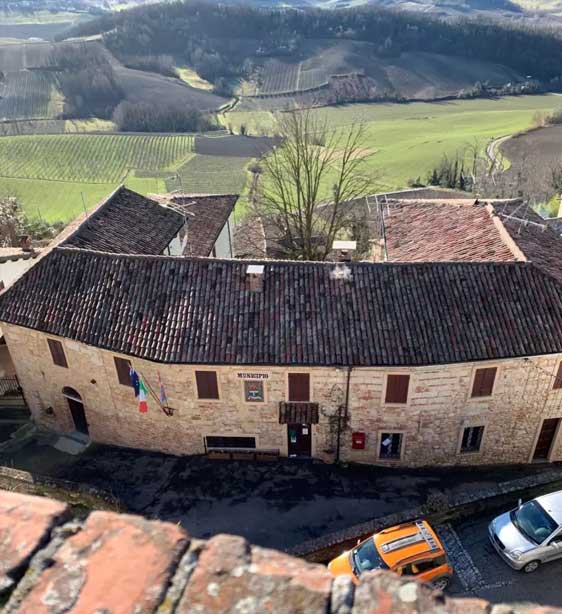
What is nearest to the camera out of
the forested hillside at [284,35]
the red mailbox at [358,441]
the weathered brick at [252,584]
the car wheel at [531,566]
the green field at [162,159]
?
the weathered brick at [252,584]

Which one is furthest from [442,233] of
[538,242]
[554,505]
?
[554,505]

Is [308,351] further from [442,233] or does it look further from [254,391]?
[442,233]

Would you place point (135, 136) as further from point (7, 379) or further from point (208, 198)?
point (7, 379)

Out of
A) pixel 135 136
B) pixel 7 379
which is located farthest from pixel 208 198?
Result: pixel 135 136

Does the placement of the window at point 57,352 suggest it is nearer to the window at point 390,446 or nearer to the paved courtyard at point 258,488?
the paved courtyard at point 258,488

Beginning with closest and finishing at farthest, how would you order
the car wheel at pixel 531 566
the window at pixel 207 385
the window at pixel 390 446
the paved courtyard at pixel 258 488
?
1. the car wheel at pixel 531 566
2. the paved courtyard at pixel 258 488
3. the window at pixel 207 385
4. the window at pixel 390 446

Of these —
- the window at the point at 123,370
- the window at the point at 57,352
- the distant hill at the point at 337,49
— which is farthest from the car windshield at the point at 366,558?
the distant hill at the point at 337,49

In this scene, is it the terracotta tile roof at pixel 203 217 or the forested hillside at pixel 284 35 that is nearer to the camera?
the terracotta tile roof at pixel 203 217
